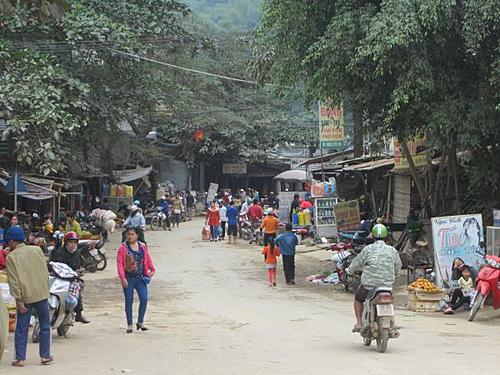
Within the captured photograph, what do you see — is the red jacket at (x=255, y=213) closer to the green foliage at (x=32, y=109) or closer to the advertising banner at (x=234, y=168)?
the green foliage at (x=32, y=109)

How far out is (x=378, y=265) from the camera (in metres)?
9.87

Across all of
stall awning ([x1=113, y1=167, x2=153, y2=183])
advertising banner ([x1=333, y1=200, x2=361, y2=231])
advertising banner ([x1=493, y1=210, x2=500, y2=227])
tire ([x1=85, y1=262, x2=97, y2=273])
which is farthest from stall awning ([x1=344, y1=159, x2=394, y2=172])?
stall awning ([x1=113, y1=167, x2=153, y2=183])

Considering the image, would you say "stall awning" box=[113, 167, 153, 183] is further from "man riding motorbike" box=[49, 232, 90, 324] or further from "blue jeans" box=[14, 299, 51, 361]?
"blue jeans" box=[14, 299, 51, 361]

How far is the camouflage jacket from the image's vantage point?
9.81 metres

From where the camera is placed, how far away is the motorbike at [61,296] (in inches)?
401

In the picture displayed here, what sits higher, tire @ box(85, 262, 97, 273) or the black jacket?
the black jacket

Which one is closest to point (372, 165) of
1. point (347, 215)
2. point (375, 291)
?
point (347, 215)

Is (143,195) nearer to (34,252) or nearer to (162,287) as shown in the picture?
(162,287)

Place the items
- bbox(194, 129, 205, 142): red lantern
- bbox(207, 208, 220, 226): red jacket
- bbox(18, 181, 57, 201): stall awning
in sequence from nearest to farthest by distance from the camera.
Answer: bbox(18, 181, 57, 201): stall awning, bbox(207, 208, 220, 226): red jacket, bbox(194, 129, 205, 142): red lantern

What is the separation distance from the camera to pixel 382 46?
14375 mm

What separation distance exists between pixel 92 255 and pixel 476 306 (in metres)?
11.3

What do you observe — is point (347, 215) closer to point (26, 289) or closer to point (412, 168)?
point (412, 168)

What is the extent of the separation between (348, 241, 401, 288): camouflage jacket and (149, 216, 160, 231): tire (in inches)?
1101

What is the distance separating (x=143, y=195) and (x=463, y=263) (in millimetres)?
33310
